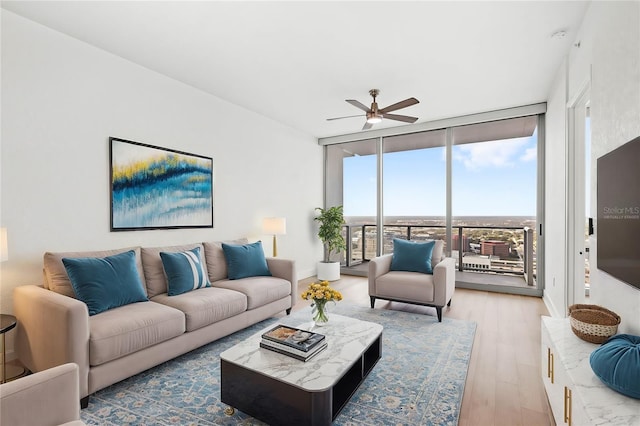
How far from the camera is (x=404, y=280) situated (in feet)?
12.0

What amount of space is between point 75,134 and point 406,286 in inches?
141

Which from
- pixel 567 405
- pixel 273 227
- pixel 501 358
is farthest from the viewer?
pixel 273 227

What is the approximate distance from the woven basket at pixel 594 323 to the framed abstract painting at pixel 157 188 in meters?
3.58

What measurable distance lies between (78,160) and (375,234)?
15.2 ft

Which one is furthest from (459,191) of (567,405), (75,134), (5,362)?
(5,362)

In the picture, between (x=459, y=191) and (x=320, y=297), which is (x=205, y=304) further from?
(x=459, y=191)

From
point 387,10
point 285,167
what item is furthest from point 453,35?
point 285,167

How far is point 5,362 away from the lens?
88.4 inches

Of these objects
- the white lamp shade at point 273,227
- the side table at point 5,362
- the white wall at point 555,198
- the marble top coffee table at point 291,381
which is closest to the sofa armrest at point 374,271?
the white lamp shade at point 273,227

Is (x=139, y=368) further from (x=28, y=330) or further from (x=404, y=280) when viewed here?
(x=404, y=280)

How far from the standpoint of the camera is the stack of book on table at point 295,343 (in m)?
1.93

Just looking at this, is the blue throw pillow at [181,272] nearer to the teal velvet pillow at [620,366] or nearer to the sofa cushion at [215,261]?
the sofa cushion at [215,261]

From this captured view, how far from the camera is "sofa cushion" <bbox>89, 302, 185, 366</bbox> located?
Result: 6.59 feet

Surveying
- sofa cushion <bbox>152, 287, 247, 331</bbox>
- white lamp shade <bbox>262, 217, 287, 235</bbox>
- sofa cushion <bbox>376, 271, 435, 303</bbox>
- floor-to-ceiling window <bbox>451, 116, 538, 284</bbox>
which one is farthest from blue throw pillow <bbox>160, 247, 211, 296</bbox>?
floor-to-ceiling window <bbox>451, 116, 538, 284</bbox>
